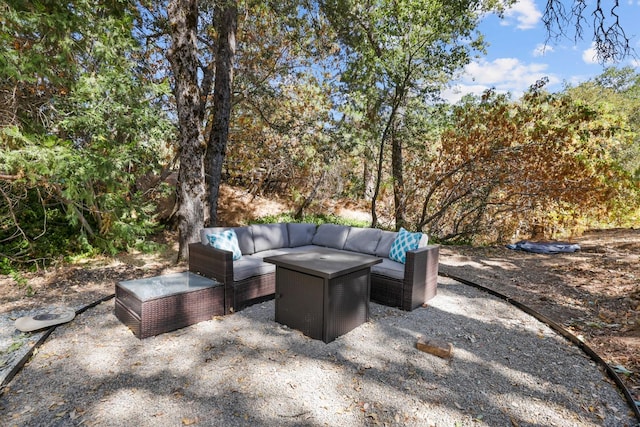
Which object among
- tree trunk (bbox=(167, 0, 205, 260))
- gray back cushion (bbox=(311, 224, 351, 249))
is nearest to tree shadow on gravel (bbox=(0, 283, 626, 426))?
gray back cushion (bbox=(311, 224, 351, 249))

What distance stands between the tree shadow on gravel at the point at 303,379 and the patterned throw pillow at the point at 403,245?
945 mm

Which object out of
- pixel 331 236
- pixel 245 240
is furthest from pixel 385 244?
pixel 245 240

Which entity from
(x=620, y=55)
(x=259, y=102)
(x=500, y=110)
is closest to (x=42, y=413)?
(x=620, y=55)

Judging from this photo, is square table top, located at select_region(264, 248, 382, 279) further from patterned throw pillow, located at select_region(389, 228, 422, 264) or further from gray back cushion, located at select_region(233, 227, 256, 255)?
gray back cushion, located at select_region(233, 227, 256, 255)

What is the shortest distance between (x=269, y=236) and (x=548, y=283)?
398 centimetres

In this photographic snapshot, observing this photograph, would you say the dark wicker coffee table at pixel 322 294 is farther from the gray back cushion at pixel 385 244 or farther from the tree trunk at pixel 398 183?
the tree trunk at pixel 398 183

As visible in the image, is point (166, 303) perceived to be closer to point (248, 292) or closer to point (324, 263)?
point (248, 292)

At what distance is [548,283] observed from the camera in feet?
15.3

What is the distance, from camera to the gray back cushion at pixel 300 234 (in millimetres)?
5047

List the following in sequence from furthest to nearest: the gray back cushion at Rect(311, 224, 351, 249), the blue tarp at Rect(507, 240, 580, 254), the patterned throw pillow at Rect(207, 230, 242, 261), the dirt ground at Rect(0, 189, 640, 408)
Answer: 1. the blue tarp at Rect(507, 240, 580, 254)
2. the gray back cushion at Rect(311, 224, 351, 249)
3. the patterned throw pillow at Rect(207, 230, 242, 261)
4. the dirt ground at Rect(0, 189, 640, 408)

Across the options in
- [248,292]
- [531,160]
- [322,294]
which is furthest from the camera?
[531,160]

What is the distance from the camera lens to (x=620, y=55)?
3.01 meters

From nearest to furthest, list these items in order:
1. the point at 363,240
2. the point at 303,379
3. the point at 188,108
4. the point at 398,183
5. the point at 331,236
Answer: the point at 303,379, the point at 363,240, the point at 331,236, the point at 188,108, the point at 398,183

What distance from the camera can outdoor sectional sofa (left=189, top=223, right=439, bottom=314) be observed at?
3.59m
